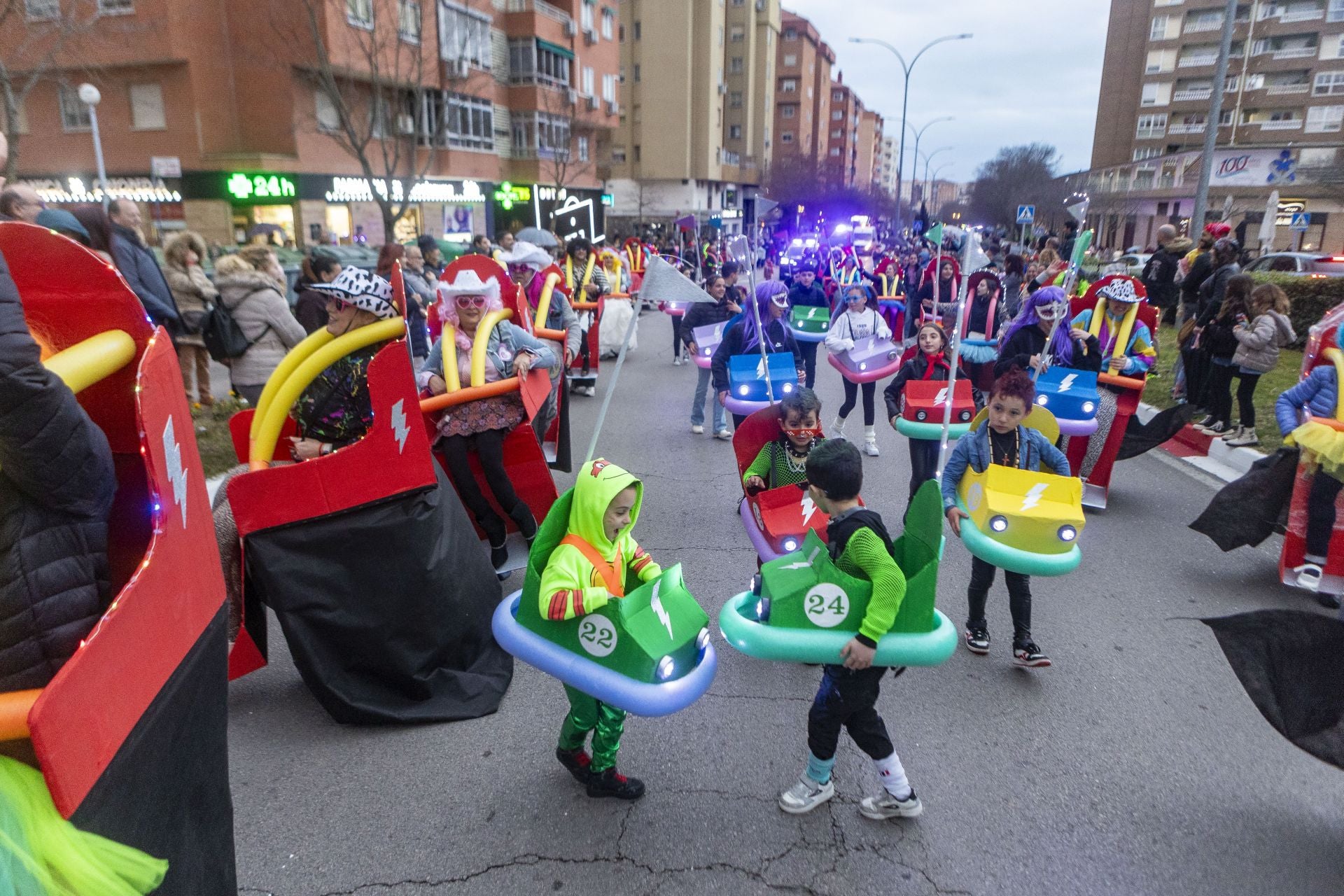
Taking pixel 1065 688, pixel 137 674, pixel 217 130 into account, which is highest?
pixel 217 130

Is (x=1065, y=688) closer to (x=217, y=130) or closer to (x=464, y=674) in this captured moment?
(x=464, y=674)

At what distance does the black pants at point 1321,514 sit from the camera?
4.93 m

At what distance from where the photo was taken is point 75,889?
148cm

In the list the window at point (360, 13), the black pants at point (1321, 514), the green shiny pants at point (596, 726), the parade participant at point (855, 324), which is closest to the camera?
the green shiny pants at point (596, 726)

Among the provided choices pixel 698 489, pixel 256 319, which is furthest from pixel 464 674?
pixel 256 319

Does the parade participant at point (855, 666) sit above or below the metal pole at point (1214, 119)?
below

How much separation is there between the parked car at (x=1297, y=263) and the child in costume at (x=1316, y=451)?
14323 millimetres

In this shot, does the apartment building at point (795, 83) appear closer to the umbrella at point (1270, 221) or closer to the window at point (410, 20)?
the window at point (410, 20)

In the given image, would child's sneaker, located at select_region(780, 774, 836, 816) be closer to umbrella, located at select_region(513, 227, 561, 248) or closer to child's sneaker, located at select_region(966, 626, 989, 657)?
child's sneaker, located at select_region(966, 626, 989, 657)

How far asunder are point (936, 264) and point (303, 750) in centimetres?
875

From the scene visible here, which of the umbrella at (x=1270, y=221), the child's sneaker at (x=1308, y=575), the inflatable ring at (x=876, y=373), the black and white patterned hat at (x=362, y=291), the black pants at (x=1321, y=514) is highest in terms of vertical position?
the umbrella at (x=1270, y=221)

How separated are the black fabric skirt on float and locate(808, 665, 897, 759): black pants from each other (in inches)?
63.0

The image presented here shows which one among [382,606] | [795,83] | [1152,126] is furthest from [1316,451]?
[795,83]

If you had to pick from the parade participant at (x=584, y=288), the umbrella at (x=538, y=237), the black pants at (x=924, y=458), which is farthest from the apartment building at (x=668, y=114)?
the black pants at (x=924, y=458)
